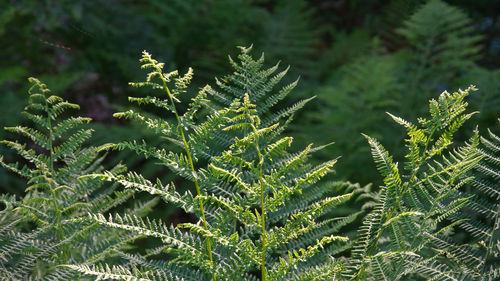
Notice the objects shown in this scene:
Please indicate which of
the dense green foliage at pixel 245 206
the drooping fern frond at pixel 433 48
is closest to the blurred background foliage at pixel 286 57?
the drooping fern frond at pixel 433 48

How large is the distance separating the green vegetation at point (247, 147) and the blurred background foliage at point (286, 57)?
0.05 feet

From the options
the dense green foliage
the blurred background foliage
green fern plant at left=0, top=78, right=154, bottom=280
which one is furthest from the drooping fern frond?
green fern plant at left=0, top=78, right=154, bottom=280

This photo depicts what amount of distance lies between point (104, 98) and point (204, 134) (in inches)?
125

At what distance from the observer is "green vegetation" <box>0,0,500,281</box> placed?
770 millimetres

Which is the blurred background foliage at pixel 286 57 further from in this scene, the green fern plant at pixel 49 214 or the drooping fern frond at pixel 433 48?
the green fern plant at pixel 49 214

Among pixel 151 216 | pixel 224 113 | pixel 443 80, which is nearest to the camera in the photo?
pixel 224 113

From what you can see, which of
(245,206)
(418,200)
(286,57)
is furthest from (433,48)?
(245,206)

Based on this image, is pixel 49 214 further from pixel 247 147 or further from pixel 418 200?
pixel 418 200

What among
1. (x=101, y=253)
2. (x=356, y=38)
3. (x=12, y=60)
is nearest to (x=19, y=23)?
(x=12, y=60)

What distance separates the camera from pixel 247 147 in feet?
2.98

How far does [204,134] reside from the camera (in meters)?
0.78

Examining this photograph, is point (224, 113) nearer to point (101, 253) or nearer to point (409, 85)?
point (101, 253)

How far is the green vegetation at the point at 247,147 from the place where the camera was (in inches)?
30.3

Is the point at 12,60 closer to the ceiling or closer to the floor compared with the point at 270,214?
closer to the ceiling
